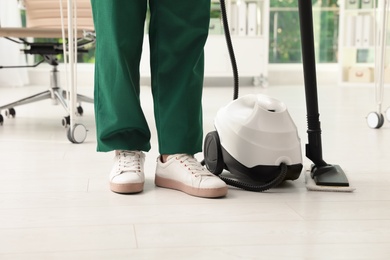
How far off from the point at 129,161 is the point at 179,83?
215 millimetres

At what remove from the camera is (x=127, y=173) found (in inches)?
55.6

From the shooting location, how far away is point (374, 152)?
2004 mm

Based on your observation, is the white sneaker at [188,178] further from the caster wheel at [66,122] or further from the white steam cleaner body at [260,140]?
the caster wheel at [66,122]

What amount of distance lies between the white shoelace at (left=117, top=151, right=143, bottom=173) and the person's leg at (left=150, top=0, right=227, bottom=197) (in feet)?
0.20

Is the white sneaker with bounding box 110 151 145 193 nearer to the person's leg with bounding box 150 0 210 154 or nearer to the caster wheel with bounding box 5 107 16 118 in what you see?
the person's leg with bounding box 150 0 210 154

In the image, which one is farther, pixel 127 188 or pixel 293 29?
pixel 293 29

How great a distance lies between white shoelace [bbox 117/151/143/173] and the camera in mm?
1427


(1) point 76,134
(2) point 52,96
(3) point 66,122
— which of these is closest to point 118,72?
(1) point 76,134

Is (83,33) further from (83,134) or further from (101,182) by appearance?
(101,182)

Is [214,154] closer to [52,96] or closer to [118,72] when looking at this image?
[118,72]

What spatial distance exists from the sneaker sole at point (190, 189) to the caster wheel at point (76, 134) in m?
0.74

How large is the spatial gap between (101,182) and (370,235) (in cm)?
70

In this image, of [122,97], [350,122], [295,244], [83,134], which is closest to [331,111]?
[350,122]

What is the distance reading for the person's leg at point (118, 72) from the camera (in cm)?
138
